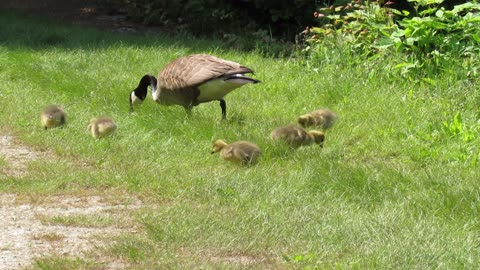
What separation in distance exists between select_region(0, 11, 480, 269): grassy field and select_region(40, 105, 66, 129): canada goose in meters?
0.12

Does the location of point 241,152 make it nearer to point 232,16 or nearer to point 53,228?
point 53,228

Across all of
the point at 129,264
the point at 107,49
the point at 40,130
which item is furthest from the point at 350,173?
the point at 107,49

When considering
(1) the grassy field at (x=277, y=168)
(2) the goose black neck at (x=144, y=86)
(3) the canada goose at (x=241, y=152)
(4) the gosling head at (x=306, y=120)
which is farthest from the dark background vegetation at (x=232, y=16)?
(3) the canada goose at (x=241, y=152)

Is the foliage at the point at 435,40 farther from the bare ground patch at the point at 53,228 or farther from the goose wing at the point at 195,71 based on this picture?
the bare ground patch at the point at 53,228

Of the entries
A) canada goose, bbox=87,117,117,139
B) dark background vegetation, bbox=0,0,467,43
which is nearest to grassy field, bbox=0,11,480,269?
canada goose, bbox=87,117,117,139

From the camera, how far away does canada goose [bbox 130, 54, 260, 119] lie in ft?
31.3

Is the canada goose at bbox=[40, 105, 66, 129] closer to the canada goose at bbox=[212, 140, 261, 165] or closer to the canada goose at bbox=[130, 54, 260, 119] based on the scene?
the canada goose at bbox=[130, 54, 260, 119]

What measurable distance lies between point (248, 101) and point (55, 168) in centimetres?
327

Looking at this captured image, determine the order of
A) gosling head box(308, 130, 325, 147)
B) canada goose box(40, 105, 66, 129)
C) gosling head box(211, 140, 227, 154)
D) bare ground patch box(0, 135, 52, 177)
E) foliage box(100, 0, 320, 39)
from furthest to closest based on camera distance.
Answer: foliage box(100, 0, 320, 39)
canada goose box(40, 105, 66, 129)
gosling head box(308, 130, 325, 147)
gosling head box(211, 140, 227, 154)
bare ground patch box(0, 135, 52, 177)

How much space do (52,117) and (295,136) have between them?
2407 millimetres

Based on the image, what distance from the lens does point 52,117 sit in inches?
374

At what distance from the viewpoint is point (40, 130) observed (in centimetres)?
962

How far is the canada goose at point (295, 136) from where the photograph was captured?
8.49 meters

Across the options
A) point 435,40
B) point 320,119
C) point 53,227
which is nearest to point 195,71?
point 320,119
